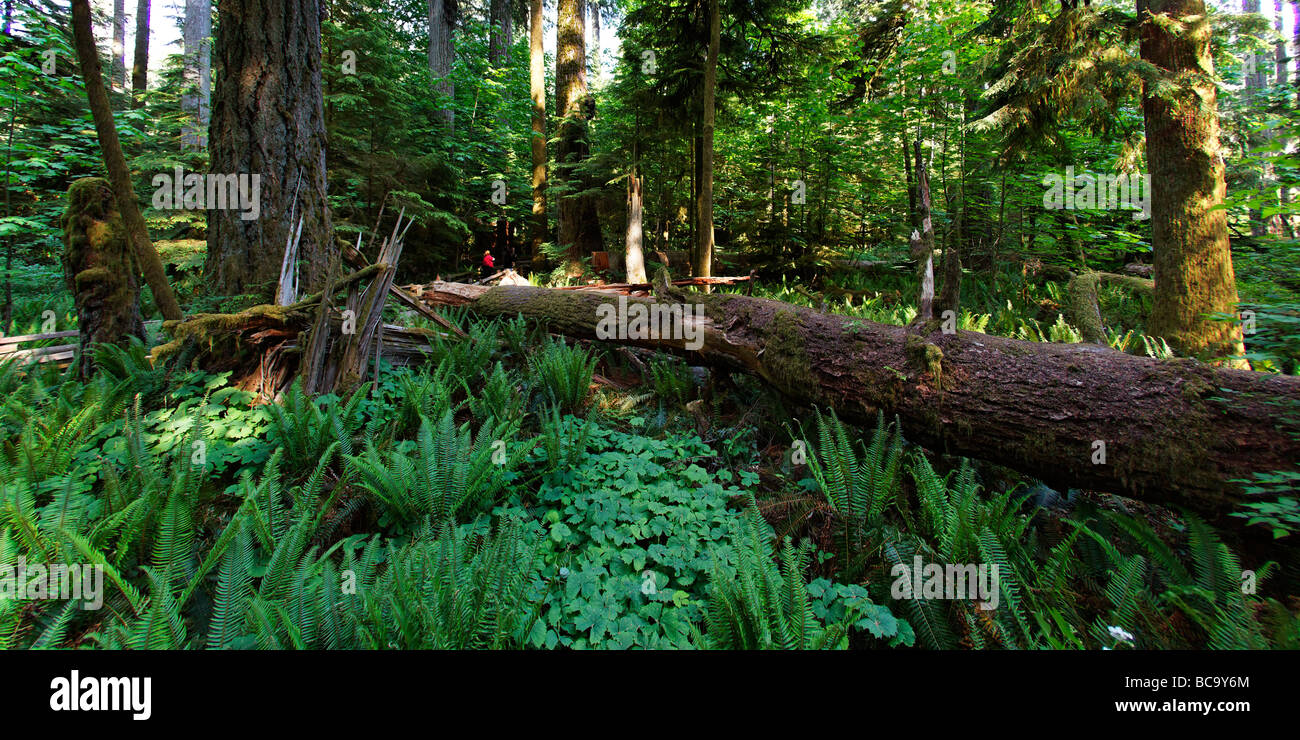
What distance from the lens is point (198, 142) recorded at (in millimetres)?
10836

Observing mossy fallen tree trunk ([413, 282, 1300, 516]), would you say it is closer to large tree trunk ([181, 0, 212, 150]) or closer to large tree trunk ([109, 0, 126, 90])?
large tree trunk ([181, 0, 212, 150])

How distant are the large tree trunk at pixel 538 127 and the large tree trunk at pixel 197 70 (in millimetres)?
6749

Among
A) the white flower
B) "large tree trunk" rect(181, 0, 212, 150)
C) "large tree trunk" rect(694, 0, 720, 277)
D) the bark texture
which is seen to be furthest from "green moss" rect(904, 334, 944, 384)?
"large tree trunk" rect(181, 0, 212, 150)

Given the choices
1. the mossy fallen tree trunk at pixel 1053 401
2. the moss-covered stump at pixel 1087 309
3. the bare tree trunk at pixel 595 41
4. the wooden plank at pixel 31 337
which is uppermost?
the bare tree trunk at pixel 595 41

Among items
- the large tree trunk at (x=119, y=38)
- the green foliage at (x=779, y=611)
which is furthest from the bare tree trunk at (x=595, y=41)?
the green foliage at (x=779, y=611)

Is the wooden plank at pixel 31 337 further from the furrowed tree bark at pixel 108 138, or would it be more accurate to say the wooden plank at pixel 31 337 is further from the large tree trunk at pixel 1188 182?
the large tree trunk at pixel 1188 182

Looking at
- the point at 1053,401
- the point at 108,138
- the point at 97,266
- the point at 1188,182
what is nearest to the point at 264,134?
the point at 108,138

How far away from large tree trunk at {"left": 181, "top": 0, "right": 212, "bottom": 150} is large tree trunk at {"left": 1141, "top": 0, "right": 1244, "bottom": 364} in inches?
592

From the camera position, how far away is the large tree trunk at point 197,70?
10.5 meters

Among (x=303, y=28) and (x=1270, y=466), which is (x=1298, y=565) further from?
(x=303, y=28)

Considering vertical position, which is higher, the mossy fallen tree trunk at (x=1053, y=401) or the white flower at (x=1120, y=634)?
the mossy fallen tree trunk at (x=1053, y=401)

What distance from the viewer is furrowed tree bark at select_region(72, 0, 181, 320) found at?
384 centimetres
